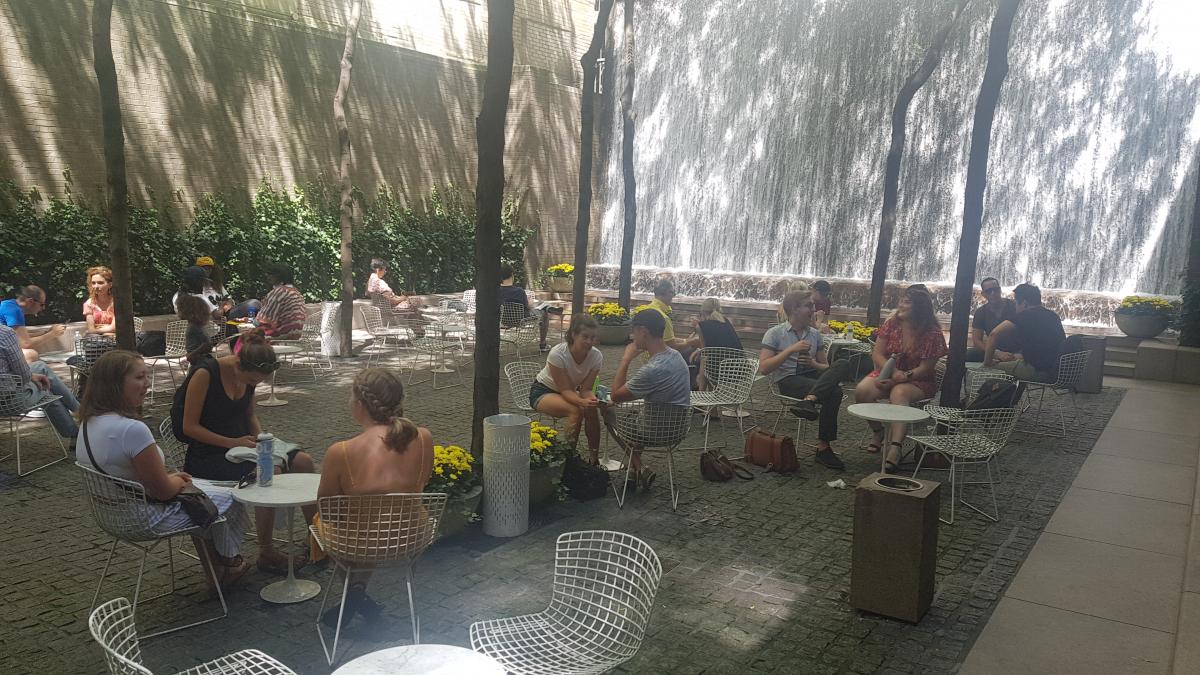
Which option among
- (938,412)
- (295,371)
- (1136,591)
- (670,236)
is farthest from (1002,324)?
(670,236)

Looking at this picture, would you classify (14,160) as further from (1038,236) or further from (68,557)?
(1038,236)

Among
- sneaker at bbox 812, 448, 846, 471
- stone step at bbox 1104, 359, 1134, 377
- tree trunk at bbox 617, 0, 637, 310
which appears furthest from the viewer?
tree trunk at bbox 617, 0, 637, 310

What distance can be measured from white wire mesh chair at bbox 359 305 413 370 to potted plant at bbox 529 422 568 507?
228 inches

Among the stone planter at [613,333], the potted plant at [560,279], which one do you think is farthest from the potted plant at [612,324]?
the potted plant at [560,279]

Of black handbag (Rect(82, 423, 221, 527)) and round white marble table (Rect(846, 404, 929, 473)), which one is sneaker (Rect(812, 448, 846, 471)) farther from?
black handbag (Rect(82, 423, 221, 527))

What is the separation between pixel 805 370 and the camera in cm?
873

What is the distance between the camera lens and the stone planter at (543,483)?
20.1 feet

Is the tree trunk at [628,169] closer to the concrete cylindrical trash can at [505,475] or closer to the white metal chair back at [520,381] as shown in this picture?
the white metal chair back at [520,381]

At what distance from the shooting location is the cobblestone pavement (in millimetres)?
4156

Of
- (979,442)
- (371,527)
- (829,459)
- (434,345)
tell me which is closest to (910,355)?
(829,459)

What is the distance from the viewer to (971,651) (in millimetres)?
4234

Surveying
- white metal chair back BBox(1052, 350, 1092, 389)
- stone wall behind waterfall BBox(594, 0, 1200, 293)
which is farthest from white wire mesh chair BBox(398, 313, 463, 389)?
stone wall behind waterfall BBox(594, 0, 1200, 293)

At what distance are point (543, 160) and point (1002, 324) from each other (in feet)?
42.9

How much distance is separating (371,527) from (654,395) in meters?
2.98
